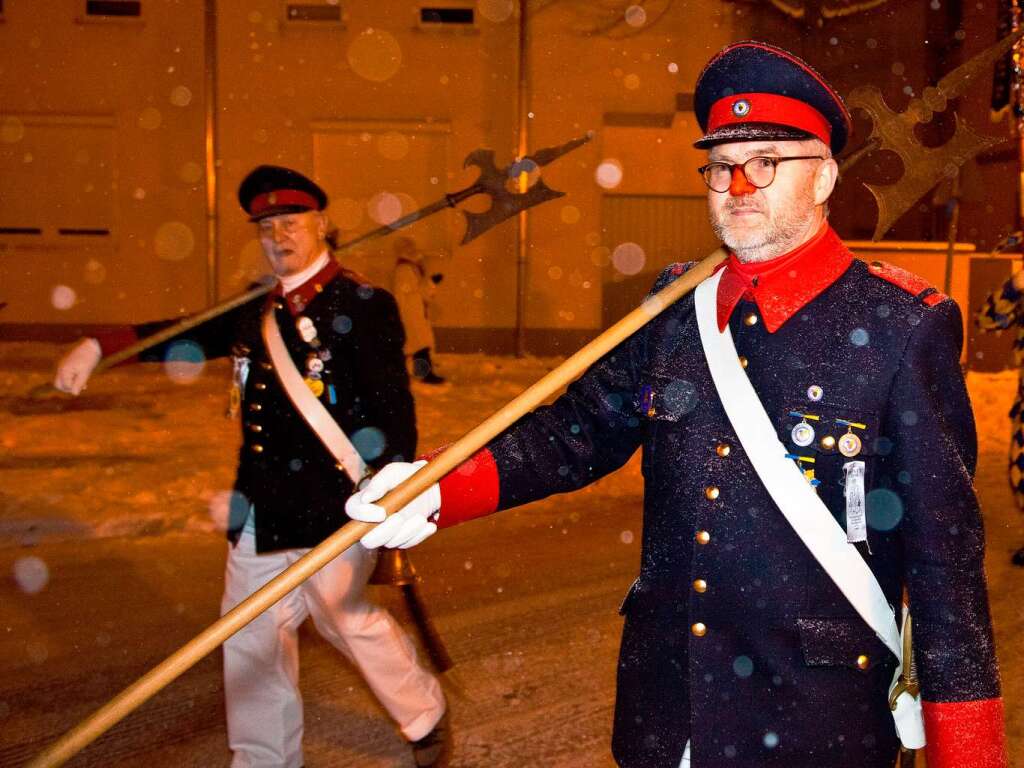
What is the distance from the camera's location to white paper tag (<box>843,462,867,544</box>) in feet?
6.64

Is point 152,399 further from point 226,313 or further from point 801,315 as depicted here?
point 801,315

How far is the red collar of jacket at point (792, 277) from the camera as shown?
2160mm

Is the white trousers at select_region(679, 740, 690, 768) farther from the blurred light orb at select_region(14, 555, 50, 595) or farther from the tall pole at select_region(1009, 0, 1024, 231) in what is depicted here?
the blurred light orb at select_region(14, 555, 50, 595)

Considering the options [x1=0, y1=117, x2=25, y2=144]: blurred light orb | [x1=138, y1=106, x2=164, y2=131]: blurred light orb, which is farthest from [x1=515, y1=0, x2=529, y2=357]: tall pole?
[x1=0, y1=117, x2=25, y2=144]: blurred light orb

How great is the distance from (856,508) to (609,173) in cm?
1511

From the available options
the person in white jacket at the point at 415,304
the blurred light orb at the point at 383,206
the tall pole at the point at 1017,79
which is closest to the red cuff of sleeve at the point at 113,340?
the tall pole at the point at 1017,79

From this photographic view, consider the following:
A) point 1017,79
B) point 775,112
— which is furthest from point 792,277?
point 1017,79

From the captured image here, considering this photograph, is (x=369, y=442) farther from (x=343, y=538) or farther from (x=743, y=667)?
(x=743, y=667)

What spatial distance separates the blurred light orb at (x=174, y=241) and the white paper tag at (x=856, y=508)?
610 inches

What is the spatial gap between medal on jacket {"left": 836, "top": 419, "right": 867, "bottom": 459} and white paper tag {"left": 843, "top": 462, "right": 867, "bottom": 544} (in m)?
0.02

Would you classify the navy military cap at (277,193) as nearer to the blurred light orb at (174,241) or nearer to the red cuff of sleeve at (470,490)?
the red cuff of sleeve at (470,490)

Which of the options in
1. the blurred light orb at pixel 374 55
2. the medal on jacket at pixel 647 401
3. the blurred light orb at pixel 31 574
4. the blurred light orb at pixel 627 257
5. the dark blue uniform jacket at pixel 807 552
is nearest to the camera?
the dark blue uniform jacket at pixel 807 552

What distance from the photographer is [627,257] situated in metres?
17.2

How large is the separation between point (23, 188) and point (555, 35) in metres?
8.28
